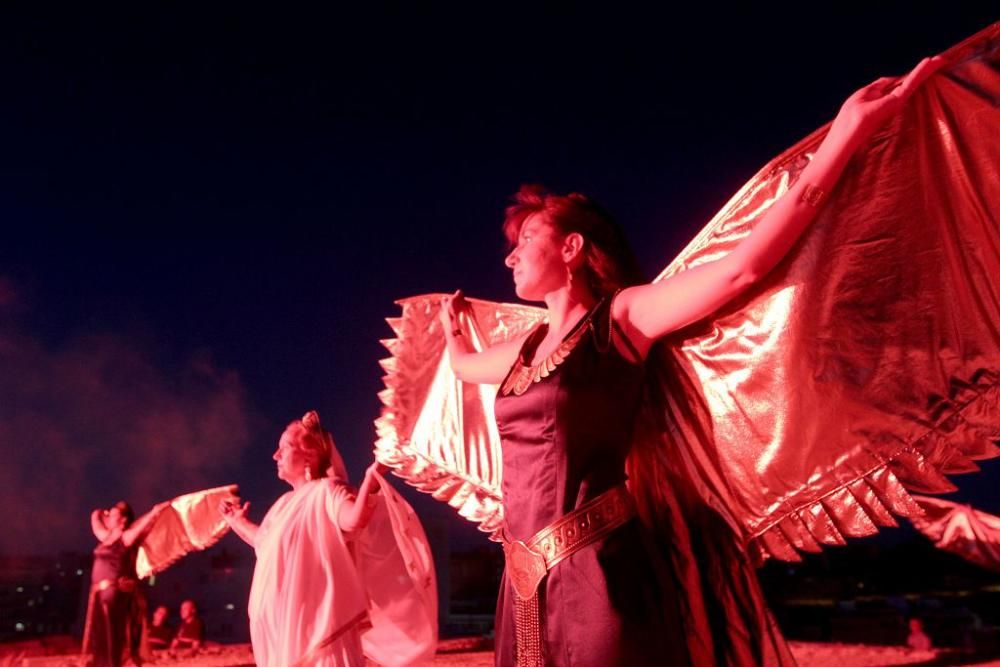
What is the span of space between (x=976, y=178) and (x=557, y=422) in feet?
3.39

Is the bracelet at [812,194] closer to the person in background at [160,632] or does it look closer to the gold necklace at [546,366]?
the gold necklace at [546,366]

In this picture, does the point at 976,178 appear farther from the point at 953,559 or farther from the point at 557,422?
the point at 953,559

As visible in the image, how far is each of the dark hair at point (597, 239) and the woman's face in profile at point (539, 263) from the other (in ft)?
0.12

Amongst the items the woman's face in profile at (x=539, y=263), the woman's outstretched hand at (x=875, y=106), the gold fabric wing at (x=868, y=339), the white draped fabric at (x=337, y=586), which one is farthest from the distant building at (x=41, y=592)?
the woman's outstretched hand at (x=875, y=106)

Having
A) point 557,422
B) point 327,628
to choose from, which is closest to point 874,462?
point 557,422

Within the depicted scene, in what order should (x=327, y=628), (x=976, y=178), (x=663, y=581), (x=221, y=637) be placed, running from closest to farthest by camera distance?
Result: (x=976, y=178) < (x=663, y=581) < (x=327, y=628) < (x=221, y=637)

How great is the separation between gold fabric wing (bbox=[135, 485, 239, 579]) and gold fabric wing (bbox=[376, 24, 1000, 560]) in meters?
6.78

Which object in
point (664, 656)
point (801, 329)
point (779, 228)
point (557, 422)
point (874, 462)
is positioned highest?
point (779, 228)

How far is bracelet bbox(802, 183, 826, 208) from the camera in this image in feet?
5.26

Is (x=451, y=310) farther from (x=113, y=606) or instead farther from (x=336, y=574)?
(x=113, y=606)

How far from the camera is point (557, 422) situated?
70.4 inches

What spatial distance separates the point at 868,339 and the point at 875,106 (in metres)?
0.50

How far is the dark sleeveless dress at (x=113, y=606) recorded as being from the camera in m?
7.39

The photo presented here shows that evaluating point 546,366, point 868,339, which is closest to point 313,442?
point 546,366
